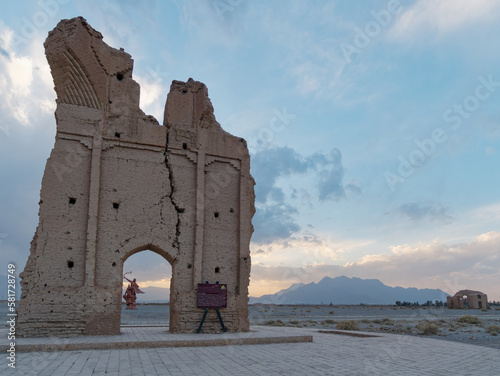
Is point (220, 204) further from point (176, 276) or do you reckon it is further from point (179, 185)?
point (176, 276)

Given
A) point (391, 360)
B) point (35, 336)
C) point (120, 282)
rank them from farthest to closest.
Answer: point (120, 282) < point (35, 336) < point (391, 360)

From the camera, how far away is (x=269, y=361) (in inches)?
335

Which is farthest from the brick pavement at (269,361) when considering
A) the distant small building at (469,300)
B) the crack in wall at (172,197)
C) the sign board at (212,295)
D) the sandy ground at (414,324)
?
the distant small building at (469,300)

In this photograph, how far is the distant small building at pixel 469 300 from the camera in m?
56.5

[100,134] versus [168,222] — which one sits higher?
[100,134]

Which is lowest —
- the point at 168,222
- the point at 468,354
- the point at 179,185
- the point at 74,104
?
the point at 468,354

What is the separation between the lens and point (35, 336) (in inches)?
457

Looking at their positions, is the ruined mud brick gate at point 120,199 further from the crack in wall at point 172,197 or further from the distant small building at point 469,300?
the distant small building at point 469,300

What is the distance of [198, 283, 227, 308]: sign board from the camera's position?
539 inches

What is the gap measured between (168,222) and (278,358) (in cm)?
666

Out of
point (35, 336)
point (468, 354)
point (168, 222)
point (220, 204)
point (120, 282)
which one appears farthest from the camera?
point (220, 204)

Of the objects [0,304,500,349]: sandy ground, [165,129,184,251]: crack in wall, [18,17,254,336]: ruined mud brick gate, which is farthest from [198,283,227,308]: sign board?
[165,129,184,251]: crack in wall

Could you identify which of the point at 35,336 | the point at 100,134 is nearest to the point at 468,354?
the point at 35,336

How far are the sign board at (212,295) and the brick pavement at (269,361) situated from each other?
291 cm
